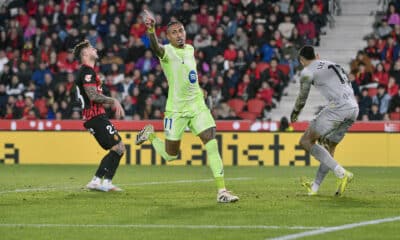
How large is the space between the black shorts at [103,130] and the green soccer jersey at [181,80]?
82.7 inches

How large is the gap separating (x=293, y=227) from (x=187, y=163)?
14429mm

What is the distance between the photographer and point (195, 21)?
98.7 feet

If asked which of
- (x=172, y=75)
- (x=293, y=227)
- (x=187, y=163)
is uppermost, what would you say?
(x=172, y=75)

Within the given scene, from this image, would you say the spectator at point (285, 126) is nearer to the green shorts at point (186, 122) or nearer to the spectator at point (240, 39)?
the spectator at point (240, 39)

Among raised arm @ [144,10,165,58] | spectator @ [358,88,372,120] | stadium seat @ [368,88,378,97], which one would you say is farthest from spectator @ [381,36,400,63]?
raised arm @ [144,10,165,58]

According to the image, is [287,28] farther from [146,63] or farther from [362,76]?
[146,63]

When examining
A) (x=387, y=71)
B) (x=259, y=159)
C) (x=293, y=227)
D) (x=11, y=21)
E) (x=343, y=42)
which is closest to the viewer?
(x=293, y=227)

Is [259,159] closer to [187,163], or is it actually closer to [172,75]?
[187,163]

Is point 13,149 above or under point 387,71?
under

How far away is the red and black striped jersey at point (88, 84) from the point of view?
15773mm

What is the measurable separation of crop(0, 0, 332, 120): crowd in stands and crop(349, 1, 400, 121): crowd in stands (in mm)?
128

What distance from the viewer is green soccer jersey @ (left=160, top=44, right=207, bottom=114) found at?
553 inches

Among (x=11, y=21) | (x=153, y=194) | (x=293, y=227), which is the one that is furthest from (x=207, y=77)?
(x=293, y=227)

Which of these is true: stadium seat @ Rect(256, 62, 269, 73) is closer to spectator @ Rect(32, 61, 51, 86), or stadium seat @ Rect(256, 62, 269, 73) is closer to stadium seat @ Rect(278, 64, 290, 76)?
stadium seat @ Rect(278, 64, 290, 76)
